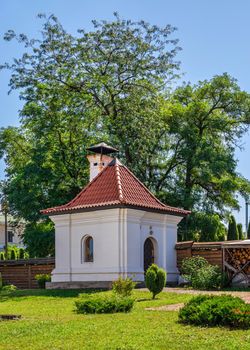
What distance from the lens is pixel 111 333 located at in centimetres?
1281

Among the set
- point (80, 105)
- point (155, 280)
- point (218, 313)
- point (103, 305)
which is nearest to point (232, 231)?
point (80, 105)

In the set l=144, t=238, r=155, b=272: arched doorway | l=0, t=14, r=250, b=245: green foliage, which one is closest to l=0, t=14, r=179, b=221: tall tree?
l=0, t=14, r=250, b=245: green foliage

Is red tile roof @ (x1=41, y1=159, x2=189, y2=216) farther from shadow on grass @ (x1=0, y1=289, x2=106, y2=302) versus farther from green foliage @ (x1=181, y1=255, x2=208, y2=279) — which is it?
shadow on grass @ (x1=0, y1=289, x2=106, y2=302)

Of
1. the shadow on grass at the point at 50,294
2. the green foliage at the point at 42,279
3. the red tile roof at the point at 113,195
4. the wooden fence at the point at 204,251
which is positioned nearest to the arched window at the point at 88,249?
the red tile roof at the point at 113,195

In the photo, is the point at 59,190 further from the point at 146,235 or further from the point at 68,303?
the point at 68,303

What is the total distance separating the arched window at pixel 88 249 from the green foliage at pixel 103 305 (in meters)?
9.26

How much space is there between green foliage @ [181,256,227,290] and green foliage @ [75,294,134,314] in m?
8.10

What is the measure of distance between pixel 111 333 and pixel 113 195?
13.5 meters

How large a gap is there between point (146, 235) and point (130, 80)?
14537mm

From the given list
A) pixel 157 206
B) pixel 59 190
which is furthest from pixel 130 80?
pixel 157 206

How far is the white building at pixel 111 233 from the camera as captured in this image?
25094mm

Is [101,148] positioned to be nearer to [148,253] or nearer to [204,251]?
[148,253]

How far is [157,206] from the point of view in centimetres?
2705

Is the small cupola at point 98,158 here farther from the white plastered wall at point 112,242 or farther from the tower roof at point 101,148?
the white plastered wall at point 112,242
